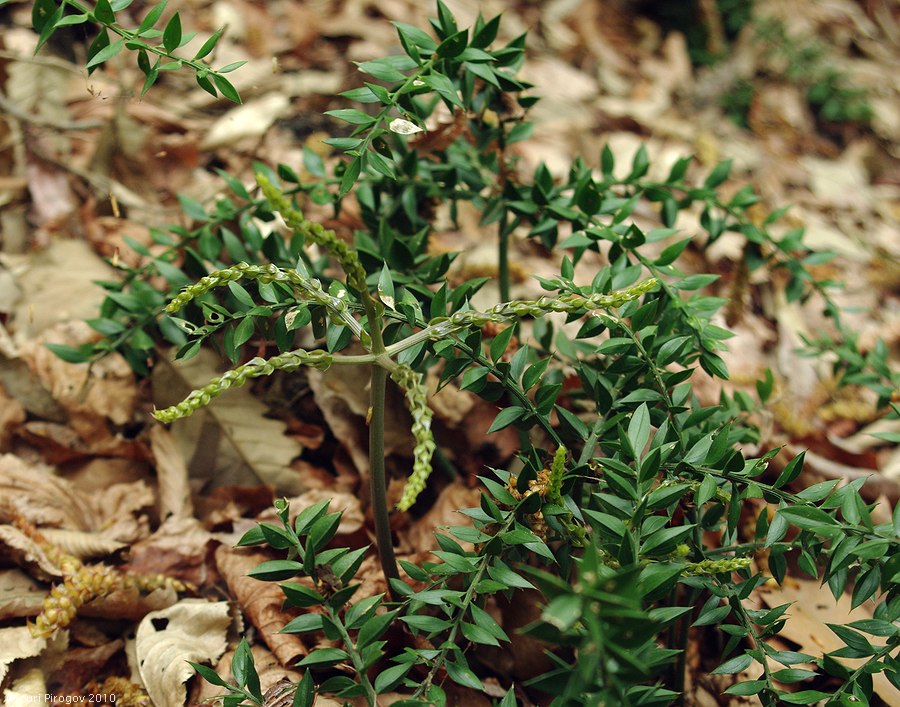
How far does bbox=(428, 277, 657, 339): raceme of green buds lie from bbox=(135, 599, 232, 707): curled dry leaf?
0.86 metres

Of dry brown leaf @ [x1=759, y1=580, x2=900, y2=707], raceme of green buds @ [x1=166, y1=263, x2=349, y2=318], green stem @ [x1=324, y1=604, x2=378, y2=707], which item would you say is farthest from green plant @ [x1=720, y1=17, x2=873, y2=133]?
green stem @ [x1=324, y1=604, x2=378, y2=707]

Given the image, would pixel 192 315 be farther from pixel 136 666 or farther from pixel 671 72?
pixel 671 72

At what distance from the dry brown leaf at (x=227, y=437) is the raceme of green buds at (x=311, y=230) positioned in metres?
1.03

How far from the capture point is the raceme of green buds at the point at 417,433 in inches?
42.8

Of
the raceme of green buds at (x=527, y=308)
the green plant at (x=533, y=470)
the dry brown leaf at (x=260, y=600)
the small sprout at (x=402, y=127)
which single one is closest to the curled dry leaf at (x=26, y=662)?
the dry brown leaf at (x=260, y=600)

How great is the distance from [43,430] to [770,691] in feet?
6.24

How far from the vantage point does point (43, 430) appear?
2008 mm

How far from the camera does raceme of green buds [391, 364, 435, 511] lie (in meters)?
1.09

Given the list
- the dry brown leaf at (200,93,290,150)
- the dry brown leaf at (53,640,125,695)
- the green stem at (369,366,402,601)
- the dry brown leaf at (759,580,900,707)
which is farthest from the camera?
the dry brown leaf at (200,93,290,150)

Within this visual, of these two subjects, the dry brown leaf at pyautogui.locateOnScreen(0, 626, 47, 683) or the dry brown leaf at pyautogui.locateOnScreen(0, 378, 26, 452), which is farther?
the dry brown leaf at pyautogui.locateOnScreen(0, 378, 26, 452)

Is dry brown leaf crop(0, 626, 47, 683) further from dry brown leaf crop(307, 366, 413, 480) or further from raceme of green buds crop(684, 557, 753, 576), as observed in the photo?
raceme of green buds crop(684, 557, 753, 576)

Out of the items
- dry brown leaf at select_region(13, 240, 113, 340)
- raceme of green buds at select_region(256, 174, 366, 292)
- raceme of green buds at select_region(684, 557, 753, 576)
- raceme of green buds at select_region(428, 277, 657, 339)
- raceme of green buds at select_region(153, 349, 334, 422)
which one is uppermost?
raceme of green buds at select_region(256, 174, 366, 292)

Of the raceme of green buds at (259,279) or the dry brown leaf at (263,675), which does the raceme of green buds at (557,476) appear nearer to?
the raceme of green buds at (259,279)

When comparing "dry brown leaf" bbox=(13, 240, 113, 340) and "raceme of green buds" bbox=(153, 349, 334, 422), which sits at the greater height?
"raceme of green buds" bbox=(153, 349, 334, 422)
